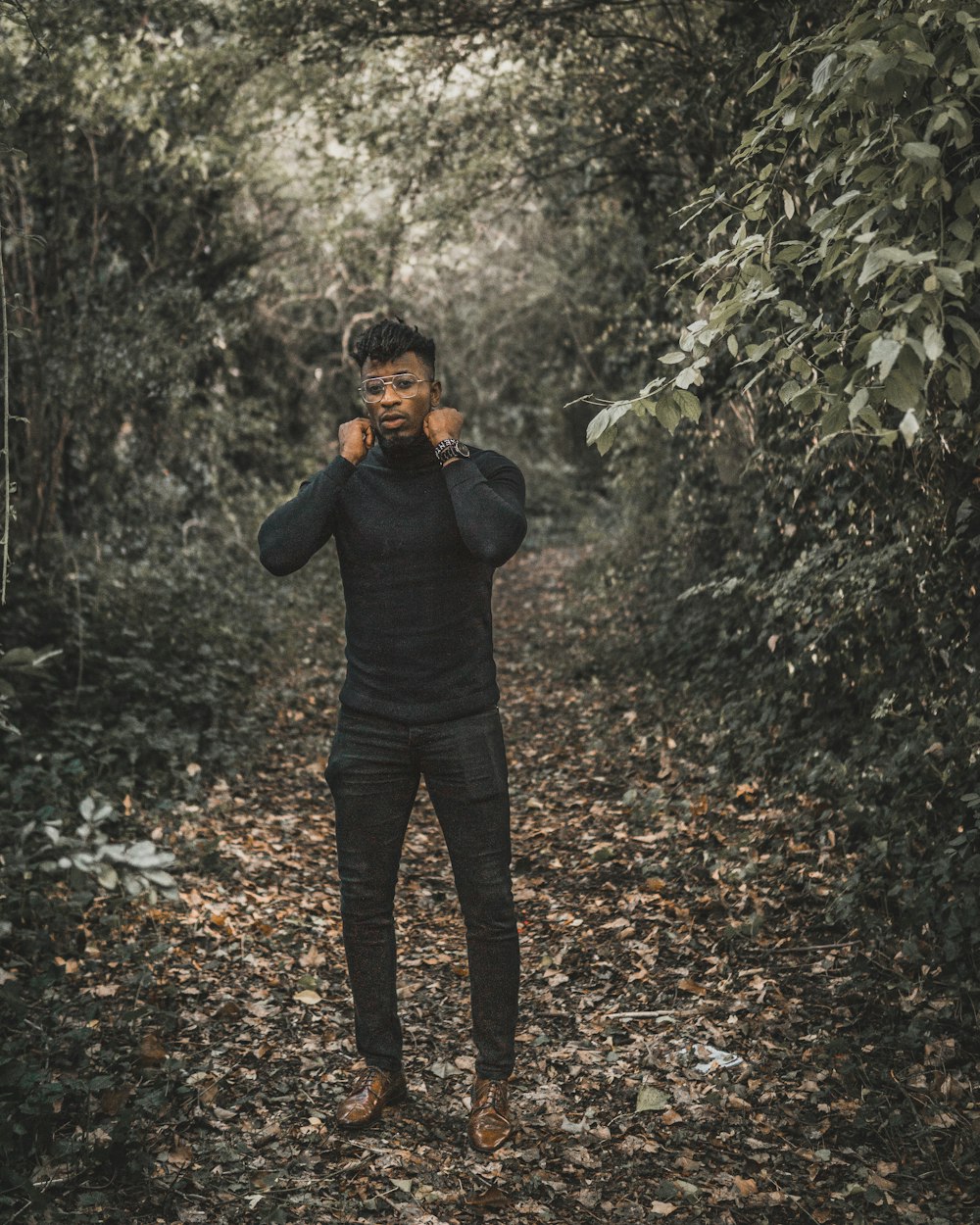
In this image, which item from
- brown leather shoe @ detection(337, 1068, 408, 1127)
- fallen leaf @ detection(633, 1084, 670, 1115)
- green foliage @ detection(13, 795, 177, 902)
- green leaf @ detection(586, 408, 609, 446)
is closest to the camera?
green leaf @ detection(586, 408, 609, 446)

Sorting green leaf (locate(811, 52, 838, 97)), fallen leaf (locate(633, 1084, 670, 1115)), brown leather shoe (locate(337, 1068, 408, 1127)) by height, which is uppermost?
green leaf (locate(811, 52, 838, 97))

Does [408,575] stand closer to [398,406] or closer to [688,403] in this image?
[398,406]

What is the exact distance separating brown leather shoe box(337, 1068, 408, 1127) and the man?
0.02 meters

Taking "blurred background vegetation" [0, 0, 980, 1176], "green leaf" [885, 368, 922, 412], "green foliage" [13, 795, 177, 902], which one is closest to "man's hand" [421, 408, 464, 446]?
"blurred background vegetation" [0, 0, 980, 1176]

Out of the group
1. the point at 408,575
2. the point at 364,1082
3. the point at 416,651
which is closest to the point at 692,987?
the point at 364,1082

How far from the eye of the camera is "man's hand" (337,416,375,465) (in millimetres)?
3625

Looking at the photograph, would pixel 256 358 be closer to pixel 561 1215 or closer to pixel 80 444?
pixel 80 444

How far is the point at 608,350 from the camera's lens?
39.4 ft

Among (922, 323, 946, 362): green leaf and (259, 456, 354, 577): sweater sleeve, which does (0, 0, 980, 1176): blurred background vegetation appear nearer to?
(922, 323, 946, 362): green leaf

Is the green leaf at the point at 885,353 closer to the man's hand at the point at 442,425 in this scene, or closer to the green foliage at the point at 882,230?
the green foliage at the point at 882,230

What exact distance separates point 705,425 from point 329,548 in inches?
288

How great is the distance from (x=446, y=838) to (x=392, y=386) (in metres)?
1.43

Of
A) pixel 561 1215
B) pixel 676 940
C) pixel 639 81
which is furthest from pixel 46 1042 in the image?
pixel 639 81

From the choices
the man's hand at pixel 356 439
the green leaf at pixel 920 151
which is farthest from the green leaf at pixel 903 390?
the man's hand at pixel 356 439
